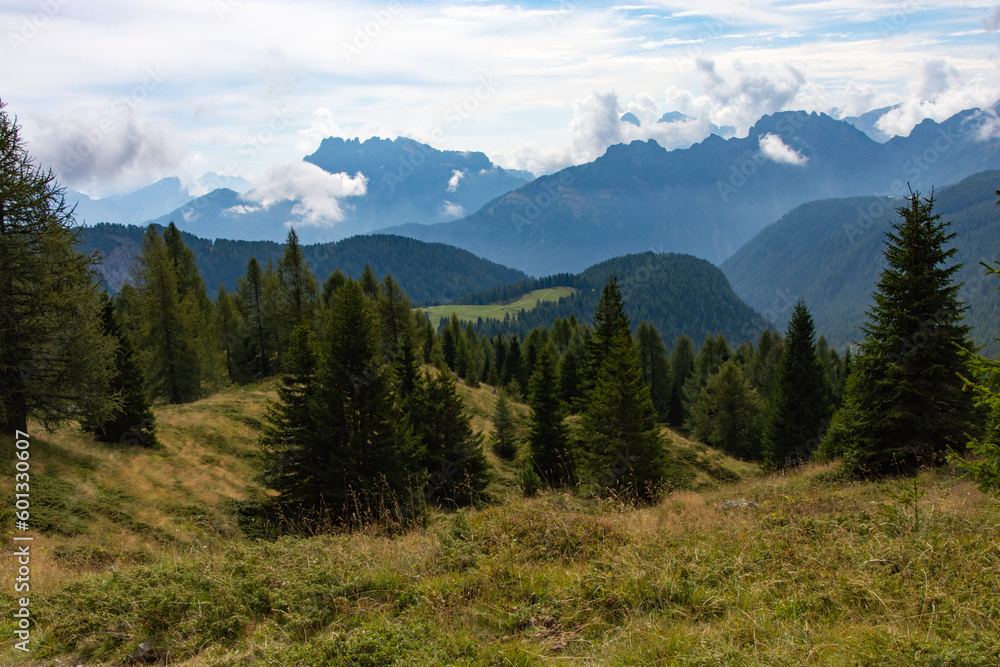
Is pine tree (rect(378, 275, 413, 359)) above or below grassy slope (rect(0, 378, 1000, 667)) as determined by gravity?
above

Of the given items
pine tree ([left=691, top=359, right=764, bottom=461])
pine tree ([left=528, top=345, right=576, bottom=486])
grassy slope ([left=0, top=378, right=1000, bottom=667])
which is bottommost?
pine tree ([left=691, top=359, right=764, bottom=461])

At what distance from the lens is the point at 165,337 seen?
128ft

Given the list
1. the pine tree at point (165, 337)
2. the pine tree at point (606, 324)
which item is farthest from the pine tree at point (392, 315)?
the pine tree at point (606, 324)

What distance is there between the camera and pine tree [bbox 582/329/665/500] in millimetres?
24031

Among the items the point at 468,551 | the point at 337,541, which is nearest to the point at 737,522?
the point at 468,551

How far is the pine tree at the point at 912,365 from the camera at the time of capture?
54.0ft

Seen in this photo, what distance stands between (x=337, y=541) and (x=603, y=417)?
61.8 feet

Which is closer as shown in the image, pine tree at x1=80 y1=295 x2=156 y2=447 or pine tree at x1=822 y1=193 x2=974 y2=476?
pine tree at x1=822 y1=193 x2=974 y2=476

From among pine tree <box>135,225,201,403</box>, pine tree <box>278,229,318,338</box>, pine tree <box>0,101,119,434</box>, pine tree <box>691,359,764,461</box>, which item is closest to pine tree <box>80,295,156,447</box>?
pine tree <box>0,101,119,434</box>

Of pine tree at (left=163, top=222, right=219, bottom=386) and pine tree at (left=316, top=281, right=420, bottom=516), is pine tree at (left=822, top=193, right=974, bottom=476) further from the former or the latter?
pine tree at (left=163, top=222, right=219, bottom=386)

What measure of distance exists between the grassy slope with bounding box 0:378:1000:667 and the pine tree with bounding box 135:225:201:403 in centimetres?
3394

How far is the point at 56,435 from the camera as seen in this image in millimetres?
20094

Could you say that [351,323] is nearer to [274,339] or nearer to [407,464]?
[407,464]

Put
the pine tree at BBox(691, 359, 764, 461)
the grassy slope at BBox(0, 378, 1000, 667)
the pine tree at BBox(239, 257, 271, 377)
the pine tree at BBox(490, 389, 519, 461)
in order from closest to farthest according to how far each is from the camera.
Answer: the grassy slope at BBox(0, 378, 1000, 667)
the pine tree at BBox(490, 389, 519, 461)
the pine tree at BBox(239, 257, 271, 377)
the pine tree at BBox(691, 359, 764, 461)
